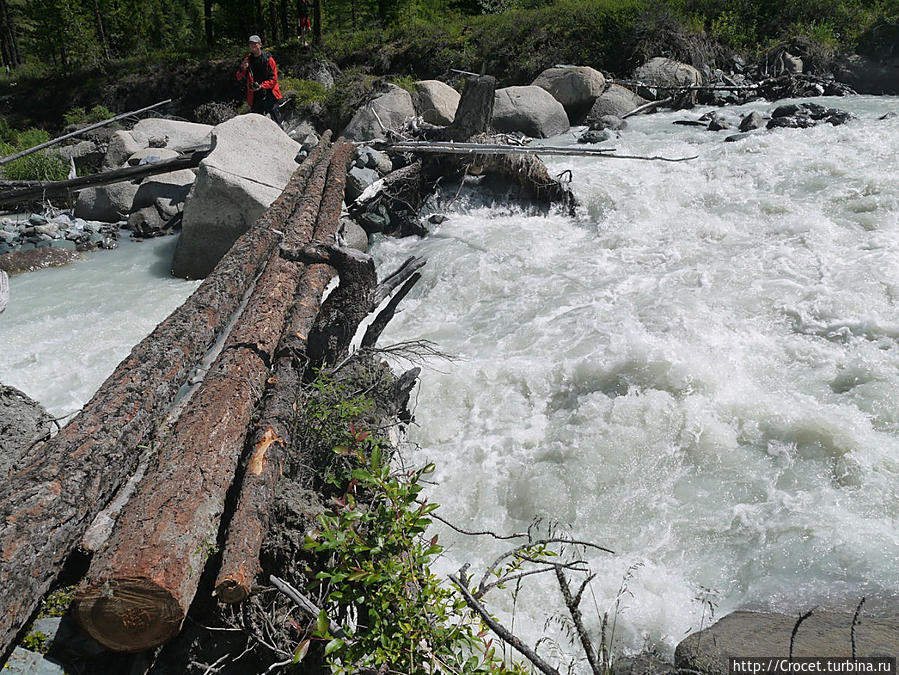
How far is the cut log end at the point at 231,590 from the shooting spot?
2391 millimetres

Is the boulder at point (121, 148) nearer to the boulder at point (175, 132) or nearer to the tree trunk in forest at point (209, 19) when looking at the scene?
the boulder at point (175, 132)

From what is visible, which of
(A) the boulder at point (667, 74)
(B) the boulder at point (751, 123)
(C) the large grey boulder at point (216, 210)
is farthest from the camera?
(A) the boulder at point (667, 74)

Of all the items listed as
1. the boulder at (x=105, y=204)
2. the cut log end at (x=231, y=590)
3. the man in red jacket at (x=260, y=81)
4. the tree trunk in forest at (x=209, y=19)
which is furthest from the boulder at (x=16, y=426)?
the tree trunk in forest at (x=209, y=19)

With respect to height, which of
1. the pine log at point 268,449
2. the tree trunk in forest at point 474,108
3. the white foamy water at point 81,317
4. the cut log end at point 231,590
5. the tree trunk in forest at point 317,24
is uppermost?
the tree trunk in forest at point 317,24

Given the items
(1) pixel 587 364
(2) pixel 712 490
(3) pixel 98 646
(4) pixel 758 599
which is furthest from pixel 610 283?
(3) pixel 98 646

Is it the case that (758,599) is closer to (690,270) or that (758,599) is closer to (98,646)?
(98,646)

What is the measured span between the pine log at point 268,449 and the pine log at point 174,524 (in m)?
0.09

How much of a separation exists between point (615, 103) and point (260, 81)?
773 centimetres

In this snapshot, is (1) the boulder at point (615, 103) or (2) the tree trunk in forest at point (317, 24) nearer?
(1) the boulder at point (615, 103)

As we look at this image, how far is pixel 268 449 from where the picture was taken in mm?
3105

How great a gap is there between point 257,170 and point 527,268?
4.09 meters

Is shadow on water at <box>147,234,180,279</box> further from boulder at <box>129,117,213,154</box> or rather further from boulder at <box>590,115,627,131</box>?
boulder at <box>590,115,627,131</box>

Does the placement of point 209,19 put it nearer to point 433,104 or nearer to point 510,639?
point 433,104

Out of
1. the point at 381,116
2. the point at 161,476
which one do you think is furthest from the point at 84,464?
the point at 381,116
